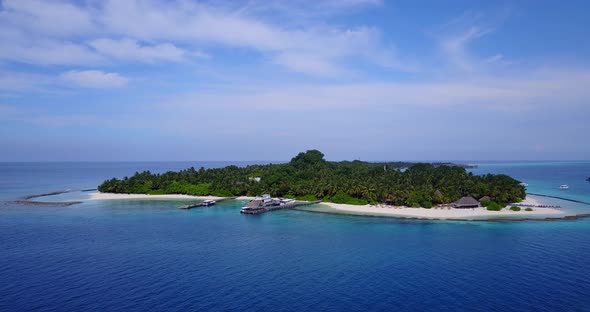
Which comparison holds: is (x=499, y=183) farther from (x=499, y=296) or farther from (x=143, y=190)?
(x=143, y=190)

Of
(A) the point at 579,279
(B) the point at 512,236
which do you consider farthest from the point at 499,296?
(B) the point at 512,236

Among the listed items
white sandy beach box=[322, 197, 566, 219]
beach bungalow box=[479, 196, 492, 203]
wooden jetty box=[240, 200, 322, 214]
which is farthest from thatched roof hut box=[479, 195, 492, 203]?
wooden jetty box=[240, 200, 322, 214]

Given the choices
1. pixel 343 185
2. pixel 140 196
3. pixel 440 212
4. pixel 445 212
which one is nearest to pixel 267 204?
pixel 343 185

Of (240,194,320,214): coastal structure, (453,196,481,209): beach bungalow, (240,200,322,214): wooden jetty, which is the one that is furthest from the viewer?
(240,194,320,214): coastal structure

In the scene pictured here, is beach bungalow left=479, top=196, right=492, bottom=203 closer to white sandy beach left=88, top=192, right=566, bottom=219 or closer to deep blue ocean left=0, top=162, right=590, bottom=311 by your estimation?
white sandy beach left=88, top=192, right=566, bottom=219

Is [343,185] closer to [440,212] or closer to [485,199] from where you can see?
[440,212]

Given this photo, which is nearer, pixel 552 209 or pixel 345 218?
pixel 345 218
